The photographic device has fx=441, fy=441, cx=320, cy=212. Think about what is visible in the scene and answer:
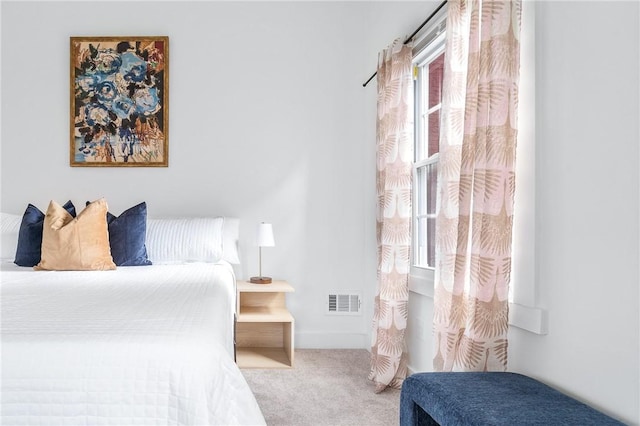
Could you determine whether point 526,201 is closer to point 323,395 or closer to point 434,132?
point 434,132

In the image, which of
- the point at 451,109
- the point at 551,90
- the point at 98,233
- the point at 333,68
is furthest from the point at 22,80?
the point at 551,90

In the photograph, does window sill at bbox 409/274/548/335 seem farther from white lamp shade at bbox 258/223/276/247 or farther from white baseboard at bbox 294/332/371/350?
white baseboard at bbox 294/332/371/350

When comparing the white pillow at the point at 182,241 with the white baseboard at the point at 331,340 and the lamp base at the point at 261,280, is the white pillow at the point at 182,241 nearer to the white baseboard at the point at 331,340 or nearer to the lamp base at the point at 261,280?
the lamp base at the point at 261,280

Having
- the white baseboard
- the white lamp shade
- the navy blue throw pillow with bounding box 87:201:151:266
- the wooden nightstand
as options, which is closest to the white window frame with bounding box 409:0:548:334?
the wooden nightstand

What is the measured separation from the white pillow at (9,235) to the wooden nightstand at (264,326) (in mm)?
1478

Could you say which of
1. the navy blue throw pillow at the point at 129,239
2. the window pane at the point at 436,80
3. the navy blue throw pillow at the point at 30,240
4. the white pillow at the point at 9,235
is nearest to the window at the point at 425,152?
the window pane at the point at 436,80

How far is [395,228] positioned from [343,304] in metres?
1.10

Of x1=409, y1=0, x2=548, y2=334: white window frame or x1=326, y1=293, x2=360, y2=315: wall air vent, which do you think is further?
x1=326, y1=293, x2=360, y2=315: wall air vent

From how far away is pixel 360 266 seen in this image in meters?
3.38

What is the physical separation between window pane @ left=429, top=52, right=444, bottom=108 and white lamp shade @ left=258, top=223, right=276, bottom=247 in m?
1.33

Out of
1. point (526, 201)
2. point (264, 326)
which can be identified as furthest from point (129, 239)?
point (526, 201)

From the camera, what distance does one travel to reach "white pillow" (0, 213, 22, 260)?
9.43 feet

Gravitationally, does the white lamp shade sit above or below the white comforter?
above

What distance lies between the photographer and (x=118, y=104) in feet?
10.8
